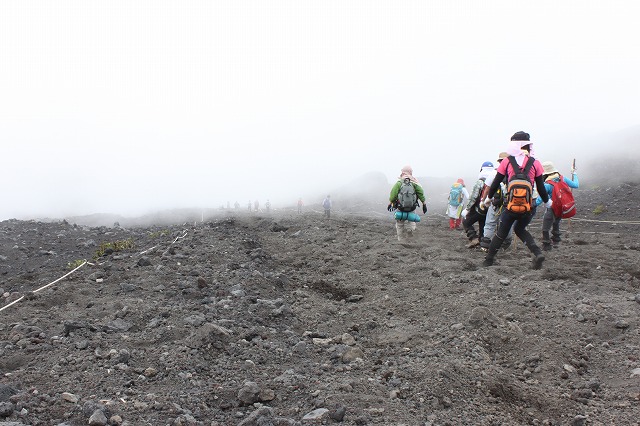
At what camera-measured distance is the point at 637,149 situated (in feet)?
123

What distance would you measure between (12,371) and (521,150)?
7.50m

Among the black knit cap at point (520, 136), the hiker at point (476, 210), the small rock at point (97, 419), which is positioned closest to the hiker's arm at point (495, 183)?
the black knit cap at point (520, 136)

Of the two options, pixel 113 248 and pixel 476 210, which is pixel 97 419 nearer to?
pixel 113 248

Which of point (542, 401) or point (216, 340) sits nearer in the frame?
point (542, 401)

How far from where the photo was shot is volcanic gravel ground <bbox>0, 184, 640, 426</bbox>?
11.8 ft

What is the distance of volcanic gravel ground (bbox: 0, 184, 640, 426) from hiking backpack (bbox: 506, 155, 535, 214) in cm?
115

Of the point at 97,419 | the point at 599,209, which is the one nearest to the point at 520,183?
the point at 97,419

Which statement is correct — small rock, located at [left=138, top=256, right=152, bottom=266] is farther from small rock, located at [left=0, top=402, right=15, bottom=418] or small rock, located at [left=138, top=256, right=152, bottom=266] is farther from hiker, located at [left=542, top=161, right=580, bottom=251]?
hiker, located at [left=542, top=161, right=580, bottom=251]

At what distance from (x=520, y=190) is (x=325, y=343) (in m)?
4.31

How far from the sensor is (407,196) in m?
10.7

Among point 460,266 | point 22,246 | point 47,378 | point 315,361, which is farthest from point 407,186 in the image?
point 22,246

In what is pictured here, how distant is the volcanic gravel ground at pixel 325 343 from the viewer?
3.59 metres

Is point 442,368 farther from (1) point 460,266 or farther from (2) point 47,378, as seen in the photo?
(1) point 460,266

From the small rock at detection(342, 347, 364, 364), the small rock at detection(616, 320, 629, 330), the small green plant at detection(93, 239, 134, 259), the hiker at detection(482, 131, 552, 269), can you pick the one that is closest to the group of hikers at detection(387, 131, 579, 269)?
the hiker at detection(482, 131, 552, 269)
